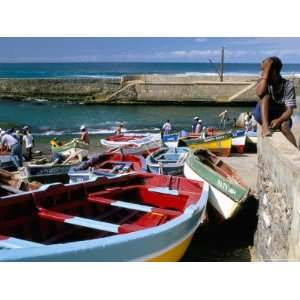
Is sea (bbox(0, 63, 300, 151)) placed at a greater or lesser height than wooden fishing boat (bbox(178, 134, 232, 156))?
lesser

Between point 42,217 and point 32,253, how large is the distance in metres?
2.23

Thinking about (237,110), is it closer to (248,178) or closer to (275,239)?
(248,178)

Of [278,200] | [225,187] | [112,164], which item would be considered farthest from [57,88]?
[278,200]

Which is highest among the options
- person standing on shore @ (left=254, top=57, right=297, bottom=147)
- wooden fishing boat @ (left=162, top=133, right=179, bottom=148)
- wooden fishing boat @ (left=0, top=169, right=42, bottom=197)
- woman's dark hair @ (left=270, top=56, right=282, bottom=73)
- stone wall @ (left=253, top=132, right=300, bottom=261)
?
woman's dark hair @ (left=270, top=56, right=282, bottom=73)

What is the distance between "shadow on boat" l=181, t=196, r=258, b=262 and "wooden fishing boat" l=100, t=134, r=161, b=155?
230 inches

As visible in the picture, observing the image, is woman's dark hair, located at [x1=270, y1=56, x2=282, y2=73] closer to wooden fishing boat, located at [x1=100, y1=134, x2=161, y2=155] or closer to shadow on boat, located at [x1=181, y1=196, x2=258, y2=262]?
shadow on boat, located at [x1=181, y1=196, x2=258, y2=262]

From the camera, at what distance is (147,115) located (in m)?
35.7

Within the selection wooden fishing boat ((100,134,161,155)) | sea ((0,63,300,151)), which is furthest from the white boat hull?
sea ((0,63,300,151))

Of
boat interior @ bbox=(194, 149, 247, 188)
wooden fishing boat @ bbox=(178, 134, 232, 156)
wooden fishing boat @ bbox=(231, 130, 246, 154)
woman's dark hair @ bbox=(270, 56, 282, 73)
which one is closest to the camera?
woman's dark hair @ bbox=(270, 56, 282, 73)

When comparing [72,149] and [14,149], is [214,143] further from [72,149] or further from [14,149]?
[14,149]

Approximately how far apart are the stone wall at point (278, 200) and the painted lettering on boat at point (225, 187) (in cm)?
118

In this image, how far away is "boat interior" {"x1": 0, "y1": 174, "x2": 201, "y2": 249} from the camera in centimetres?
701

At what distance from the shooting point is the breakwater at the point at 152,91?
4112cm

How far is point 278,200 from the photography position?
5.71 m
